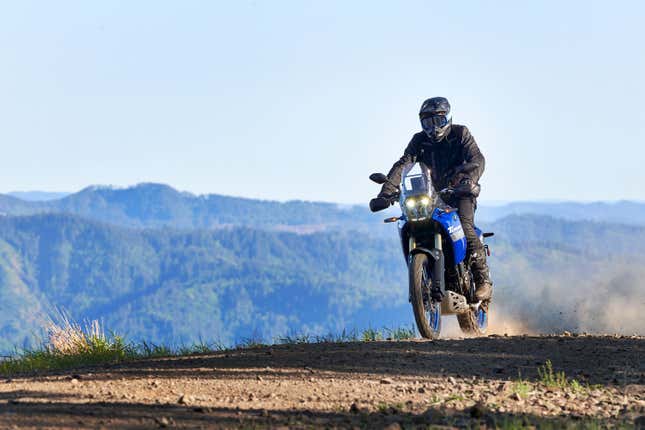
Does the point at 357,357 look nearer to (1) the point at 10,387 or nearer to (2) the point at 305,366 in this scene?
(2) the point at 305,366

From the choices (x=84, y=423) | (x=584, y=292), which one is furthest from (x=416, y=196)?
(x=584, y=292)

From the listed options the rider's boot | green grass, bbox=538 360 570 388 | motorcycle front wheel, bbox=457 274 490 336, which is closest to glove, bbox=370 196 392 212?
the rider's boot

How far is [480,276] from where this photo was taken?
39.8 feet

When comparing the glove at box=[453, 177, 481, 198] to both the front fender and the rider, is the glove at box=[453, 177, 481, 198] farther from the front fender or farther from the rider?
the front fender

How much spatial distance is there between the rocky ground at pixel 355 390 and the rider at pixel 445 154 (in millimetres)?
2097

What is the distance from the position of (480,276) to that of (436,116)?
2.01m

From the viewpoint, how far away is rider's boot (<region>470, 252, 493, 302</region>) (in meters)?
12.0

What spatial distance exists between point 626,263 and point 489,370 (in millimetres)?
26102

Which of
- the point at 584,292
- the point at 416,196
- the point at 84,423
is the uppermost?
the point at 416,196

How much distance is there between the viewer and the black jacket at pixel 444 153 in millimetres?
11617

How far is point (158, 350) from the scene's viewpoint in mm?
11539

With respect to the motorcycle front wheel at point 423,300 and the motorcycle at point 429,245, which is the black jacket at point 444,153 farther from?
the motorcycle front wheel at point 423,300

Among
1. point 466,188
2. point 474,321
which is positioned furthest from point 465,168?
point 474,321

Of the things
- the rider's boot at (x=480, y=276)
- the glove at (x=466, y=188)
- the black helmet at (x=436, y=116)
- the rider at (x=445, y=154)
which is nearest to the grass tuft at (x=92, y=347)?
the rider's boot at (x=480, y=276)
